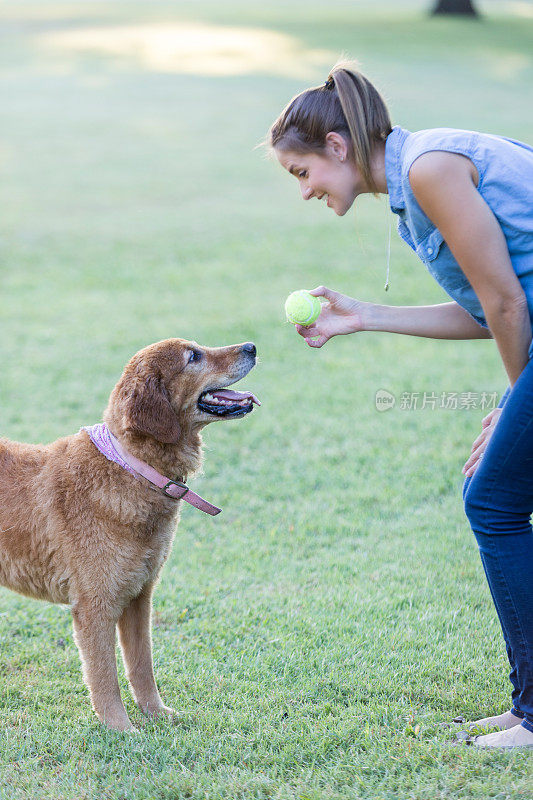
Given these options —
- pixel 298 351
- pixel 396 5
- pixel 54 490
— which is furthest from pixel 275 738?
pixel 396 5

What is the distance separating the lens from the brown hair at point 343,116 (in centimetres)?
322

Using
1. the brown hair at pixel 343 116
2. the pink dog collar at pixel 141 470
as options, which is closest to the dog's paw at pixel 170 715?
the pink dog collar at pixel 141 470

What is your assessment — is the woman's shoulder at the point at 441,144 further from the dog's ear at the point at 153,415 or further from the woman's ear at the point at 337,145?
the dog's ear at the point at 153,415

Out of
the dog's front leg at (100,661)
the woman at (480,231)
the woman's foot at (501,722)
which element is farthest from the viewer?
the dog's front leg at (100,661)

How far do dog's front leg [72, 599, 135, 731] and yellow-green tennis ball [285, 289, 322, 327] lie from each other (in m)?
1.55

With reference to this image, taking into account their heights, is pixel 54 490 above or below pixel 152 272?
above

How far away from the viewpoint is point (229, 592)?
16.4 feet

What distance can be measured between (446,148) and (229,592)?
9.81 ft

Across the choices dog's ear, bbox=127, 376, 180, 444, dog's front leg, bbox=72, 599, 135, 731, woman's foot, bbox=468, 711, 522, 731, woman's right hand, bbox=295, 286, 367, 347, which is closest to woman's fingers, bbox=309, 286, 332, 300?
woman's right hand, bbox=295, 286, 367, 347

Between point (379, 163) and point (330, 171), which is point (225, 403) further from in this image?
point (379, 163)

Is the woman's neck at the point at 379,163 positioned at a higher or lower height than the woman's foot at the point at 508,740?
higher

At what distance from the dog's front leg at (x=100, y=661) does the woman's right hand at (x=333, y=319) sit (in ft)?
5.00

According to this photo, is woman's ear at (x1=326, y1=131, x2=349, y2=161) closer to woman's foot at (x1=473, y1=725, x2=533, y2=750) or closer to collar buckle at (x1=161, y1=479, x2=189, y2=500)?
collar buckle at (x1=161, y1=479, x2=189, y2=500)

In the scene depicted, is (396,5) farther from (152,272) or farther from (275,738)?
(275,738)
